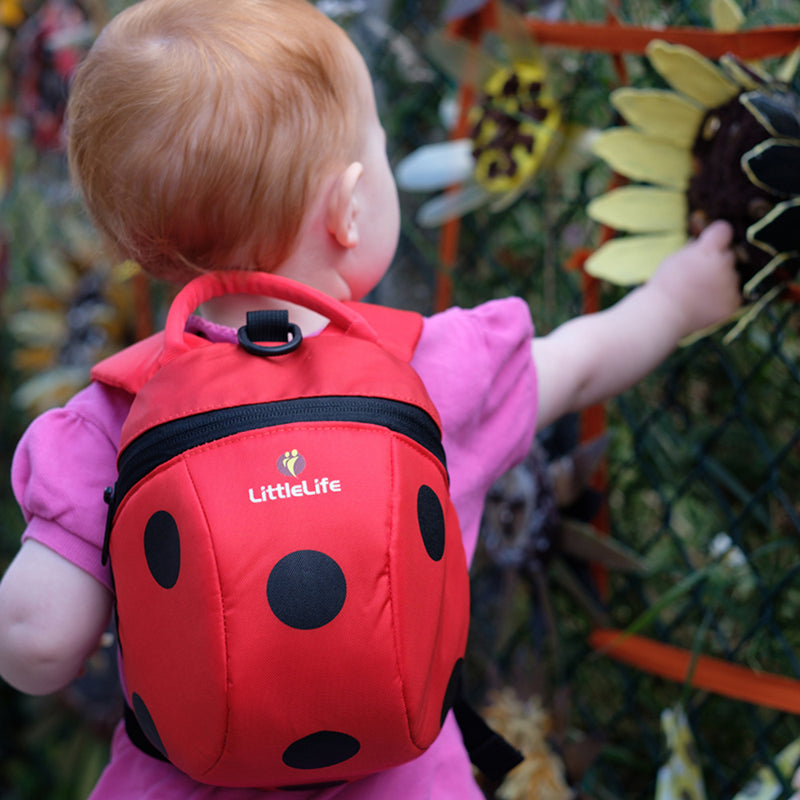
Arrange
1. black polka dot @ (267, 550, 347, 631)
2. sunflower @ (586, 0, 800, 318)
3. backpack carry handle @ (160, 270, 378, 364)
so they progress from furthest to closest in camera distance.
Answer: sunflower @ (586, 0, 800, 318)
backpack carry handle @ (160, 270, 378, 364)
black polka dot @ (267, 550, 347, 631)

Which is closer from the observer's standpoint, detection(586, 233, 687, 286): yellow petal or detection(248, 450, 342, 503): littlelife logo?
detection(248, 450, 342, 503): littlelife logo

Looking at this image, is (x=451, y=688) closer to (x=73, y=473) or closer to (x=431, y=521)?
(x=431, y=521)

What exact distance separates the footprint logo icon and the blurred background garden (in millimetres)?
336

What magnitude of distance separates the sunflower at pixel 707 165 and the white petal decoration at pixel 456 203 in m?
0.19

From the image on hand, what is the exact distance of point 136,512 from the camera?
52cm

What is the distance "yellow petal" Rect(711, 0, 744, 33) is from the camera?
74 cm

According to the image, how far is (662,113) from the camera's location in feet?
2.61

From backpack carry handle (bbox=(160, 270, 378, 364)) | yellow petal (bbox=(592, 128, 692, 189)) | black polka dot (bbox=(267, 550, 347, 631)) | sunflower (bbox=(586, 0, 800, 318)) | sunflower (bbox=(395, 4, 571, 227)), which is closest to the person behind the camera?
black polka dot (bbox=(267, 550, 347, 631))

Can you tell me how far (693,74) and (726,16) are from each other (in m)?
0.05

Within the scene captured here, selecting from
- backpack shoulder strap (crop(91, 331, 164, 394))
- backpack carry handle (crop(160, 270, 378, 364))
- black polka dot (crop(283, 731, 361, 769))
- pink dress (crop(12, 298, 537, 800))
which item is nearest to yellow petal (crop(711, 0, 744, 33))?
pink dress (crop(12, 298, 537, 800))

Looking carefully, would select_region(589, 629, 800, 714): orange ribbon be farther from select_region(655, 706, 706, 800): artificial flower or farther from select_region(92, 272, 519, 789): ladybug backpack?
select_region(92, 272, 519, 789): ladybug backpack

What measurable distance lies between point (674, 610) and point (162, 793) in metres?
0.63

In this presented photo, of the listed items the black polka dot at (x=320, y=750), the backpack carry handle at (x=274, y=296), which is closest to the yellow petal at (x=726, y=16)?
the backpack carry handle at (x=274, y=296)

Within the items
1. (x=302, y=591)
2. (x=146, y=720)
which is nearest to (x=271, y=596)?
(x=302, y=591)
